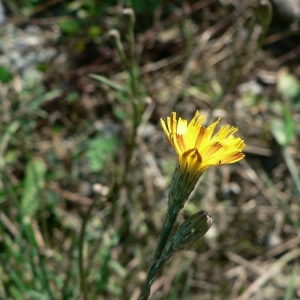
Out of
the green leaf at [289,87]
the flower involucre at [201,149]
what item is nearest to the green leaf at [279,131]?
the green leaf at [289,87]

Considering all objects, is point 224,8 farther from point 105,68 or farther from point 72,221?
point 72,221

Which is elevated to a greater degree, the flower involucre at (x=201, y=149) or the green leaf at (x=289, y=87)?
the flower involucre at (x=201, y=149)

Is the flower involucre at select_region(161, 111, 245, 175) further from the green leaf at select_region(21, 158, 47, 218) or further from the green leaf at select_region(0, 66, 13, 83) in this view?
the green leaf at select_region(0, 66, 13, 83)

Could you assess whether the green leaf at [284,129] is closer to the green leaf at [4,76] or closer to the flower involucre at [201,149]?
the green leaf at [4,76]

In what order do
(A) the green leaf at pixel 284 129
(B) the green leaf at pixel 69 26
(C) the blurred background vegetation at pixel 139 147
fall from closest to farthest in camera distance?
(C) the blurred background vegetation at pixel 139 147 → (A) the green leaf at pixel 284 129 → (B) the green leaf at pixel 69 26

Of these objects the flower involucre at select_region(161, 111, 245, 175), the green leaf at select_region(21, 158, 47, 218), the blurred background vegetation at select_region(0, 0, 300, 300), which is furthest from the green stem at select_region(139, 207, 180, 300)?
the green leaf at select_region(21, 158, 47, 218)

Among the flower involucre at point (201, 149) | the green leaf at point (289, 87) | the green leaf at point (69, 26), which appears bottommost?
the green leaf at point (289, 87)

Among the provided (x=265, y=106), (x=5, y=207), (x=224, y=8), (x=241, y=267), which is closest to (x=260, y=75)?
(x=265, y=106)
